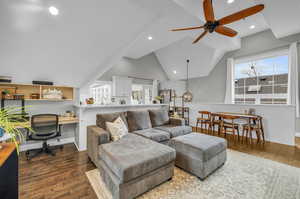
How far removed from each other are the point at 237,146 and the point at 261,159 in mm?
756

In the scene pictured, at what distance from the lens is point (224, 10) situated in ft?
10.5

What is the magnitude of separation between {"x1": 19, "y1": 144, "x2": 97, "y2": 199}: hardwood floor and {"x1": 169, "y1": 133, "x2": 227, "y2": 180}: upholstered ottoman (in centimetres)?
146

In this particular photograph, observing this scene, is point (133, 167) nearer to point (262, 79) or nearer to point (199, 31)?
point (199, 31)

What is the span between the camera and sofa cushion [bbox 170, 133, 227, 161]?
2.00 metres

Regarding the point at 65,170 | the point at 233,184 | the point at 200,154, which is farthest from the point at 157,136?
the point at 65,170

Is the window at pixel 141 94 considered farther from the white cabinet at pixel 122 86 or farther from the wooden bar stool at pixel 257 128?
the wooden bar stool at pixel 257 128

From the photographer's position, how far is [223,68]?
602 cm

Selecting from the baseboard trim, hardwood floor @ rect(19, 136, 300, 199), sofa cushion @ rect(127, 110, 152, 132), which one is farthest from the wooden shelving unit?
sofa cushion @ rect(127, 110, 152, 132)

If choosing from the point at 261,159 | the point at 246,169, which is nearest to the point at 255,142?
the point at 261,159

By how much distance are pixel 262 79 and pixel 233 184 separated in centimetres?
506

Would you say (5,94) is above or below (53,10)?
below

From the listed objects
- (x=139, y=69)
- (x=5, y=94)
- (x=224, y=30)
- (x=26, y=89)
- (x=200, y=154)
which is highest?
(x=139, y=69)

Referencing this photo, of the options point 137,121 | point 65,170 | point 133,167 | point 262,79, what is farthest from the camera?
point 262,79

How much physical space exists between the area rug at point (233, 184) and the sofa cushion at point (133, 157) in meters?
0.36
